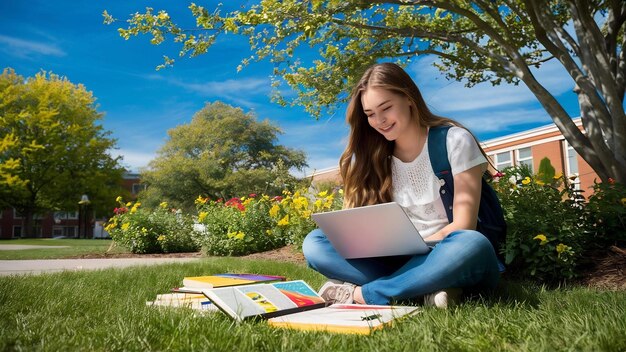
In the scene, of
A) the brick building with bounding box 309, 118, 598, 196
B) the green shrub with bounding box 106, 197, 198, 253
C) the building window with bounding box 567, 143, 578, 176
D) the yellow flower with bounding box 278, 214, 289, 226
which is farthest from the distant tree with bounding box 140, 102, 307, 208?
the yellow flower with bounding box 278, 214, 289, 226

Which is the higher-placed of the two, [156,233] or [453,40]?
[453,40]

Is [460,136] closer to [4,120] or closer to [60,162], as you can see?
[4,120]

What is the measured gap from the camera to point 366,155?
277cm

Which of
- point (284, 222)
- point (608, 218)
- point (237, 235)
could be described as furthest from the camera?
point (237, 235)

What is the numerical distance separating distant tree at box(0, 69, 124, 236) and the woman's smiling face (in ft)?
75.7

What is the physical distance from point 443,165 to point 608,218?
95.8 inches

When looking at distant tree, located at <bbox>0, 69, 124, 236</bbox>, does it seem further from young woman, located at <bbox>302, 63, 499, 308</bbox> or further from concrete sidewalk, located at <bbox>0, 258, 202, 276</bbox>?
young woman, located at <bbox>302, 63, 499, 308</bbox>

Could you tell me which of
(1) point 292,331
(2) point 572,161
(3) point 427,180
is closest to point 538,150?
(2) point 572,161

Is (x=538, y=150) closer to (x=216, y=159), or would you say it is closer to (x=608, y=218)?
(x=216, y=159)

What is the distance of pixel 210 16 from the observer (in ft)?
20.0

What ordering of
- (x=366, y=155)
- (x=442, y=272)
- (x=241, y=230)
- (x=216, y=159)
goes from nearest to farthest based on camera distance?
(x=442, y=272) → (x=366, y=155) → (x=241, y=230) → (x=216, y=159)

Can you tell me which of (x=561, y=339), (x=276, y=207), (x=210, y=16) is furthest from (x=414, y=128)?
(x=276, y=207)

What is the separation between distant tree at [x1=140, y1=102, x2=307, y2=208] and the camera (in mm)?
29591

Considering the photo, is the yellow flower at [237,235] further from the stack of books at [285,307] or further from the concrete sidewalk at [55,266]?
the stack of books at [285,307]
